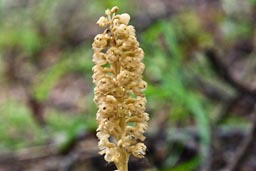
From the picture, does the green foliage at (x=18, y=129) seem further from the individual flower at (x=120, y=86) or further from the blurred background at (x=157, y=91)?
the individual flower at (x=120, y=86)

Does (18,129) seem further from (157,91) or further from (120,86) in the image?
(120,86)

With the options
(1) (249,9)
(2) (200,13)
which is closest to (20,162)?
(1) (249,9)

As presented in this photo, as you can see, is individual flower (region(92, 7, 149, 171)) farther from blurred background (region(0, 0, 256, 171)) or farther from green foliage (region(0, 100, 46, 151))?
green foliage (region(0, 100, 46, 151))

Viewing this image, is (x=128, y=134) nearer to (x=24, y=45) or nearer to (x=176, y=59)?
(x=176, y=59)

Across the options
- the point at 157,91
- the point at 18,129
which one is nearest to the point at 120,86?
the point at 157,91

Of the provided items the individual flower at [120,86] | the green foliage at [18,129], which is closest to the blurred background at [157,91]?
the green foliage at [18,129]

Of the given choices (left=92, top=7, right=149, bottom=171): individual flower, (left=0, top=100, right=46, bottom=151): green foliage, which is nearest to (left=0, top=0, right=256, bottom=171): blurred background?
(left=0, top=100, right=46, bottom=151): green foliage

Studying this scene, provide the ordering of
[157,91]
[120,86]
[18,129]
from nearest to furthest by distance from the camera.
Result: [120,86] < [157,91] < [18,129]

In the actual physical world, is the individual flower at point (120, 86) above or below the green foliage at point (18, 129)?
below
